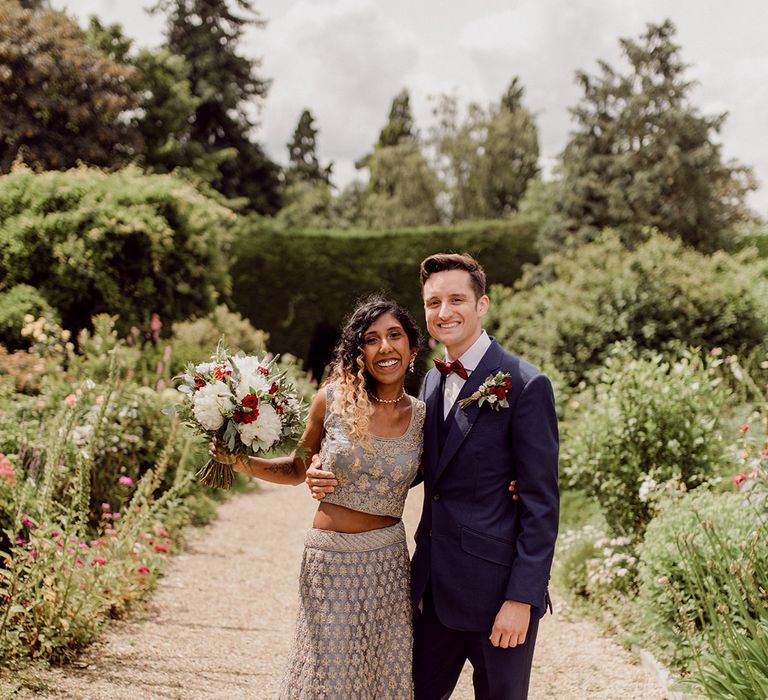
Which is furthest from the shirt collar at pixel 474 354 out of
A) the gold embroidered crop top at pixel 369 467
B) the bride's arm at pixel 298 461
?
the bride's arm at pixel 298 461

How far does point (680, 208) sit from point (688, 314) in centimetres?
811

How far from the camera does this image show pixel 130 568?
4.05 meters

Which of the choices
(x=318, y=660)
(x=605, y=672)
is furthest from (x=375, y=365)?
(x=605, y=672)

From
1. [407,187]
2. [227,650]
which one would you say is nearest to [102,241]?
[227,650]

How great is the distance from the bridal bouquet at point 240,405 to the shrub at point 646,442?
2.97 metres

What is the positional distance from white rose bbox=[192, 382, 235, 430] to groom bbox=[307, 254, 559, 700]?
0.32 meters

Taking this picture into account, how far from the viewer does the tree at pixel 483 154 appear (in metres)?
23.3

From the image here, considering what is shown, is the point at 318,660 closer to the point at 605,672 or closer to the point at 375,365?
the point at 375,365

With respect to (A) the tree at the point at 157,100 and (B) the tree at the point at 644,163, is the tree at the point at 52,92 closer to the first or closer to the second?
(A) the tree at the point at 157,100

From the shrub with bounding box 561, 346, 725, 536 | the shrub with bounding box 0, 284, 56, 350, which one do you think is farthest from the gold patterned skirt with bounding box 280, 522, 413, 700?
the shrub with bounding box 0, 284, 56, 350

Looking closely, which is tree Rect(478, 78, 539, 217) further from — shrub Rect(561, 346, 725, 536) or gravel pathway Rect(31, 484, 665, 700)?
gravel pathway Rect(31, 484, 665, 700)

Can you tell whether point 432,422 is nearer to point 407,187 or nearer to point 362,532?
point 362,532

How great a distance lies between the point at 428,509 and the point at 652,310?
6.77 m

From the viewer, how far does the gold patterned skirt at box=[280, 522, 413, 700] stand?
6.96ft
